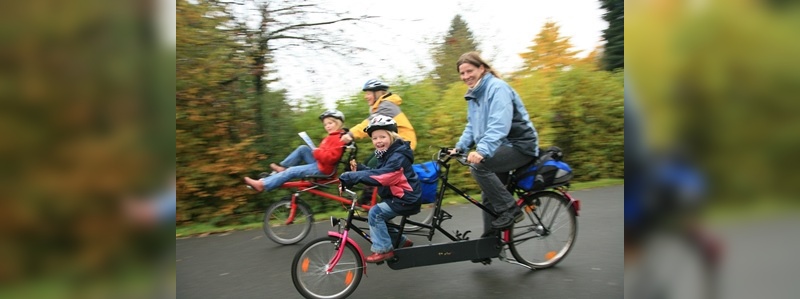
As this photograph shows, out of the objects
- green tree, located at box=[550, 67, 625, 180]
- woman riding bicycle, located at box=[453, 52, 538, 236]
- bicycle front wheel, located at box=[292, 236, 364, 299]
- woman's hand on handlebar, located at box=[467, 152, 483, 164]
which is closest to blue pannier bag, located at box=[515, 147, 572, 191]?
woman riding bicycle, located at box=[453, 52, 538, 236]

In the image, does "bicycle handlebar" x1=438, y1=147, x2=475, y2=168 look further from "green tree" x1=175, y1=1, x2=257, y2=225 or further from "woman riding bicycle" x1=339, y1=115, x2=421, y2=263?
"green tree" x1=175, y1=1, x2=257, y2=225

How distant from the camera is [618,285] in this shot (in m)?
4.36

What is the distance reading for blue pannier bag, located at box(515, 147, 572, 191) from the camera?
15.1ft

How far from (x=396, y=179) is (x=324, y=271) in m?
0.89

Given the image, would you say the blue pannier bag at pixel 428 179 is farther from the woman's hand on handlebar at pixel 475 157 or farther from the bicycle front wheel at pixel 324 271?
the bicycle front wheel at pixel 324 271

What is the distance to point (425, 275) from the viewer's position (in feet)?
15.8

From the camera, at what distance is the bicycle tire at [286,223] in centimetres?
604

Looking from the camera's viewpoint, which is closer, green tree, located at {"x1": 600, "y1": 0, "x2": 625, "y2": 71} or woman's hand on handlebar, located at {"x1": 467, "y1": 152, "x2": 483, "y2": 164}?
woman's hand on handlebar, located at {"x1": 467, "y1": 152, "x2": 483, "y2": 164}

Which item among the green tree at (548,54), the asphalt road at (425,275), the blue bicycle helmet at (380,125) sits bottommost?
the asphalt road at (425,275)

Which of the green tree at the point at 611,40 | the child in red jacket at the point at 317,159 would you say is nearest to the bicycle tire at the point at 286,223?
the child in red jacket at the point at 317,159

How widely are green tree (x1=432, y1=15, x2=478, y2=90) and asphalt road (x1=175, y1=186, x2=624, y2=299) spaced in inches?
131

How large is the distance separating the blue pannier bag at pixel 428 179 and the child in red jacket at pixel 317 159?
1586 mm
